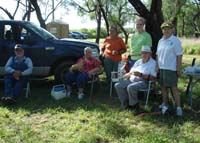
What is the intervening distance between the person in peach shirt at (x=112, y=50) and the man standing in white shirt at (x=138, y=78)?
1.37 m

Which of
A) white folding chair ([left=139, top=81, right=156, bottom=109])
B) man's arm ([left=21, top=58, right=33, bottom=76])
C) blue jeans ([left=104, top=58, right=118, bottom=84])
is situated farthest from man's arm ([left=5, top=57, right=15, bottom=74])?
white folding chair ([left=139, top=81, right=156, bottom=109])

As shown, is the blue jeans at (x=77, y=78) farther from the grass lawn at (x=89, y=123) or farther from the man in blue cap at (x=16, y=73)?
the man in blue cap at (x=16, y=73)

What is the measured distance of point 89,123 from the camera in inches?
280

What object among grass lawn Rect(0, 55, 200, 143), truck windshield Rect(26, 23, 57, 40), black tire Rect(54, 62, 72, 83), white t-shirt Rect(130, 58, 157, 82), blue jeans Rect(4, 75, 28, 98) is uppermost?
truck windshield Rect(26, 23, 57, 40)

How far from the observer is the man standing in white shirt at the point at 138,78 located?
25.2 feet

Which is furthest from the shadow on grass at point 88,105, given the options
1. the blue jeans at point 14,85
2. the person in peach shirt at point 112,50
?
the person in peach shirt at point 112,50

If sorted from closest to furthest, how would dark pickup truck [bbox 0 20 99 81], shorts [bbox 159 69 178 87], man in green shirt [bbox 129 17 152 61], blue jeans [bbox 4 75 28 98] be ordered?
shorts [bbox 159 69 178 87] → man in green shirt [bbox 129 17 152 61] → blue jeans [bbox 4 75 28 98] → dark pickup truck [bbox 0 20 99 81]

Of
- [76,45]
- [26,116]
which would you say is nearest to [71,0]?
[76,45]

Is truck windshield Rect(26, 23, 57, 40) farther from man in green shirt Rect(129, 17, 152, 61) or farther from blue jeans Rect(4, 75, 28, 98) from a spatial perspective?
man in green shirt Rect(129, 17, 152, 61)

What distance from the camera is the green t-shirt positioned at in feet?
27.0

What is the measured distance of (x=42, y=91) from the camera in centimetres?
1023

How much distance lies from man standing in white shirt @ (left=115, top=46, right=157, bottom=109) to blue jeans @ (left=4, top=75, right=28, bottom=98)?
2367 millimetres

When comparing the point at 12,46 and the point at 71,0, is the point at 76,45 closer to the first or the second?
the point at 12,46

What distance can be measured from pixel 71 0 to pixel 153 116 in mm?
29787
